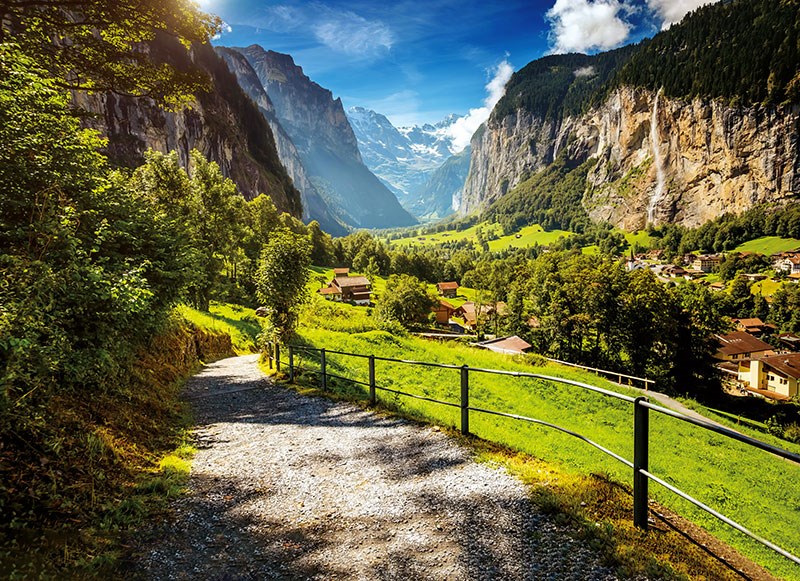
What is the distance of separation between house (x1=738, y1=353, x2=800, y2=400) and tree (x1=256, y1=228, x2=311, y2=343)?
63.1m

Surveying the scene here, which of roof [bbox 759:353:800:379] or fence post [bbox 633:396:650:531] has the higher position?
fence post [bbox 633:396:650:531]

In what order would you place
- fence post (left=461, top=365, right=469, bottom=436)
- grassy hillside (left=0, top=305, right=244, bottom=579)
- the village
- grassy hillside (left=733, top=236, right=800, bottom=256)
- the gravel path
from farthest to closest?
grassy hillside (left=733, top=236, right=800, bottom=256) < the village < fence post (left=461, top=365, right=469, bottom=436) < the gravel path < grassy hillside (left=0, top=305, right=244, bottom=579)

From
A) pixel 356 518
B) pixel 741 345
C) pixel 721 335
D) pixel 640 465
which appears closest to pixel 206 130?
pixel 356 518

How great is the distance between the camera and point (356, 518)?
4535 millimetres

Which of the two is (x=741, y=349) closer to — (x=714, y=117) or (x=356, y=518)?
(x=356, y=518)

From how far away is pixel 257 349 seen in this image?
27.2m

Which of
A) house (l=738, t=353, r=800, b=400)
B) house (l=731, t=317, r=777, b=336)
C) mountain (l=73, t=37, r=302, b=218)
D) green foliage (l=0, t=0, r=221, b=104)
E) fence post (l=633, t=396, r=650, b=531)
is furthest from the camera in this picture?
house (l=731, t=317, r=777, b=336)

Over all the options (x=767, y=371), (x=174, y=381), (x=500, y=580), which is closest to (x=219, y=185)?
(x=174, y=381)

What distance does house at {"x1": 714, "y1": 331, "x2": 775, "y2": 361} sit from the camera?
63188mm

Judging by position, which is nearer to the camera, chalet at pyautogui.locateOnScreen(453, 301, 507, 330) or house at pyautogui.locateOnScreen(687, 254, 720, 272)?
chalet at pyautogui.locateOnScreen(453, 301, 507, 330)

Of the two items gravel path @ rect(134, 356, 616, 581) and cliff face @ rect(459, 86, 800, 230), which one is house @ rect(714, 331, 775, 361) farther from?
cliff face @ rect(459, 86, 800, 230)

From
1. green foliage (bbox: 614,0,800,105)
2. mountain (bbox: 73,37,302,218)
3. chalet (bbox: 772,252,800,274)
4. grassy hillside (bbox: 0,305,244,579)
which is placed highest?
green foliage (bbox: 614,0,800,105)

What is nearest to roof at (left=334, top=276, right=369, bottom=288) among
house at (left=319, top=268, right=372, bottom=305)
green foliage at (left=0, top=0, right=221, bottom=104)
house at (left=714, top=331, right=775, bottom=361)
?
house at (left=319, top=268, right=372, bottom=305)

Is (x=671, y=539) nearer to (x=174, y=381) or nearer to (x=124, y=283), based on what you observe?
(x=124, y=283)
